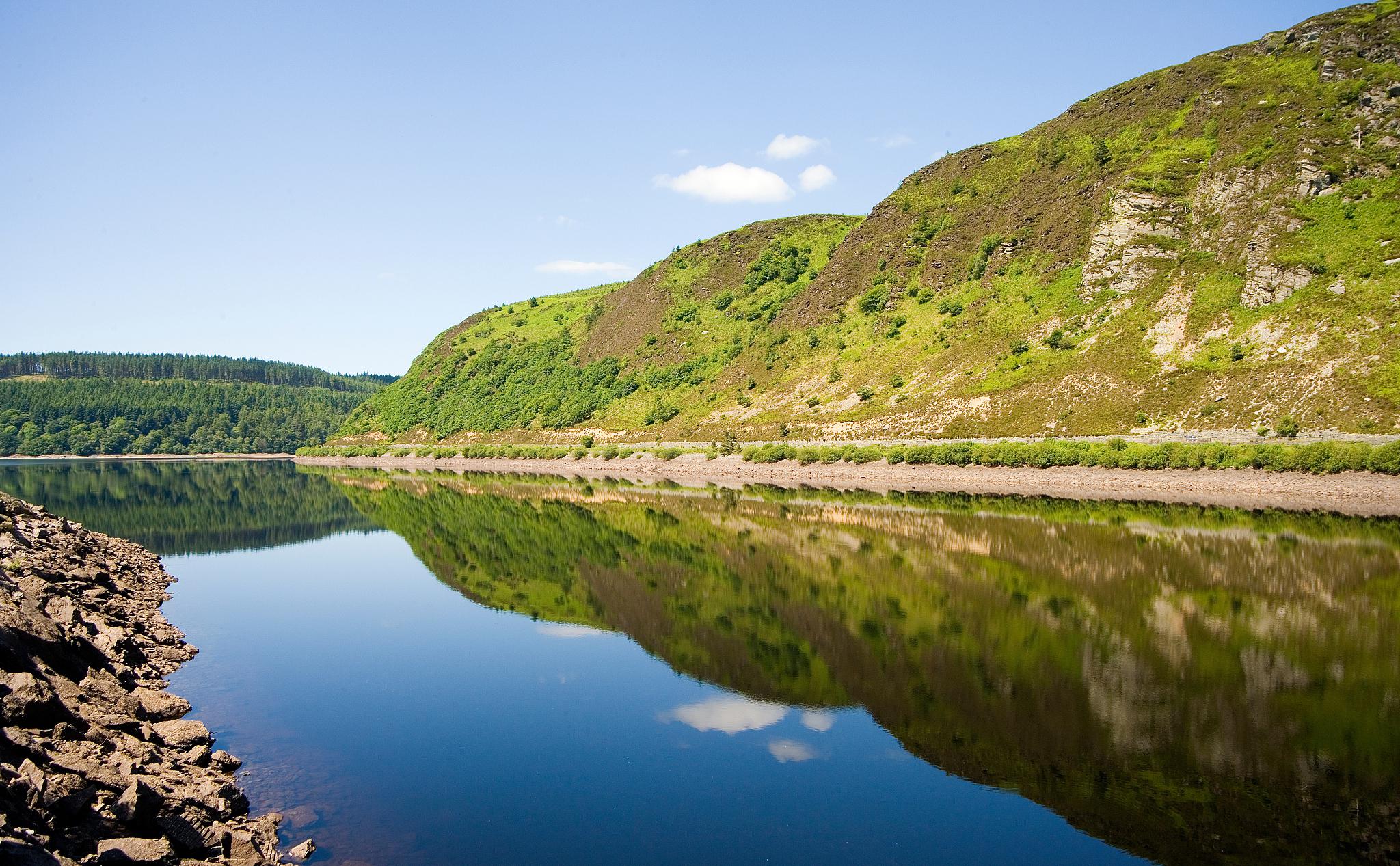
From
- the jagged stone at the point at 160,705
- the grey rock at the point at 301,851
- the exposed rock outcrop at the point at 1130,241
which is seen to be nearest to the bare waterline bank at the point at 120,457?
the exposed rock outcrop at the point at 1130,241

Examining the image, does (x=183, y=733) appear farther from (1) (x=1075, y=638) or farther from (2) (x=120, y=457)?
(2) (x=120, y=457)

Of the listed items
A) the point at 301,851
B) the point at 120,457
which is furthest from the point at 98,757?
the point at 120,457

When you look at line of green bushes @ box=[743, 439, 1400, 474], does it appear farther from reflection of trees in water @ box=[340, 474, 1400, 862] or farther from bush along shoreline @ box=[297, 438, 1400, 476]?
reflection of trees in water @ box=[340, 474, 1400, 862]

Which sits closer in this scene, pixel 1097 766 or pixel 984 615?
pixel 1097 766

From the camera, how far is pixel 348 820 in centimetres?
1348

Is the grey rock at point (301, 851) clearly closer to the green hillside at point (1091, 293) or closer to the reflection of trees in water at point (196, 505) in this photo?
the reflection of trees in water at point (196, 505)

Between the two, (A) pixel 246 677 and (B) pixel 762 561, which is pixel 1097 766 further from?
(B) pixel 762 561

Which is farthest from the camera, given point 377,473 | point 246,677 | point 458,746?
point 377,473


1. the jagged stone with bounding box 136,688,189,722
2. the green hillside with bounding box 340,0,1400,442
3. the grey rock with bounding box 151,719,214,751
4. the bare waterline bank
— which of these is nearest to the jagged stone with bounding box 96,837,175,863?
the grey rock with bounding box 151,719,214,751

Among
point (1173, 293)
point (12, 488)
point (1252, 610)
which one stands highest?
point (1173, 293)

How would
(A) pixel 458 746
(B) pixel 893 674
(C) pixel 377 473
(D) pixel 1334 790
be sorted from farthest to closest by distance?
(C) pixel 377 473 < (B) pixel 893 674 < (A) pixel 458 746 < (D) pixel 1334 790

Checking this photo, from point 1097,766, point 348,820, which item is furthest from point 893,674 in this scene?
point 348,820

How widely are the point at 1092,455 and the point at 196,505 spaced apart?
72.7 m

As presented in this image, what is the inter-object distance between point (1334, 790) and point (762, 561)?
24.2m
